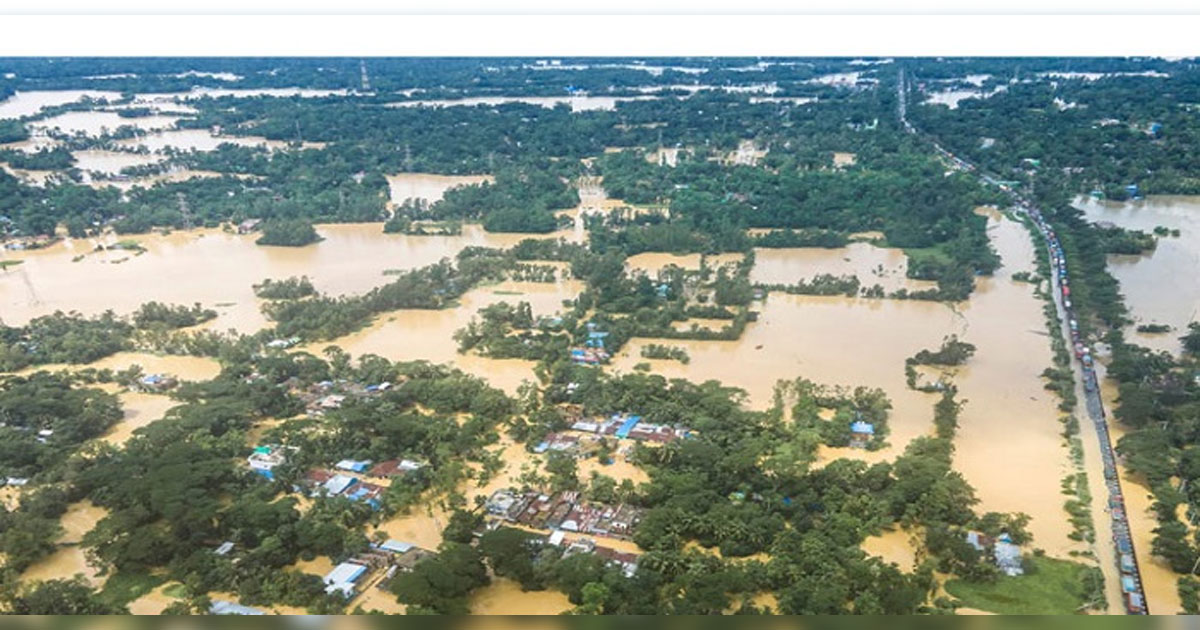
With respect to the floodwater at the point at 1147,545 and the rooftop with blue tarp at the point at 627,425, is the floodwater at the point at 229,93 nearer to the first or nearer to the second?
the rooftop with blue tarp at the point at 627,425

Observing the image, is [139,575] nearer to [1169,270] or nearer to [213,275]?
[213,275]

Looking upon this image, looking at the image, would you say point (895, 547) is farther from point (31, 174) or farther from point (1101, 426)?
point (31, 174)

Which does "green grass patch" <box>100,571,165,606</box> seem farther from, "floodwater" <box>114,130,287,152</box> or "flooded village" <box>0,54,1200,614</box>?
"floodwater" <box>114,130,287,152</box>

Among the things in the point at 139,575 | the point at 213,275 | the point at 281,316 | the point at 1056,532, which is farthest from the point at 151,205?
the point at 1056,532

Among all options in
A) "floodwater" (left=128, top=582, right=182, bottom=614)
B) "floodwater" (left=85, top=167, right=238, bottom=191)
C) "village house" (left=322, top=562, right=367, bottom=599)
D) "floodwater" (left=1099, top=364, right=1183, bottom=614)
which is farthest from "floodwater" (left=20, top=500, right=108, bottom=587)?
"floodwater" (left=85, top=167, right=238, bottom=191)

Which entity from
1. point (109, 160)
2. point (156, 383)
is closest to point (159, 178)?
point (109, 160)

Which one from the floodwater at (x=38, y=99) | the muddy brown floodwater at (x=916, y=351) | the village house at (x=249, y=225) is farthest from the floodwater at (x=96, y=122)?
the muddy brown floodwater at (x=916, y=351)
